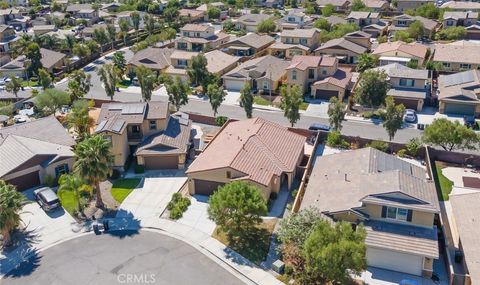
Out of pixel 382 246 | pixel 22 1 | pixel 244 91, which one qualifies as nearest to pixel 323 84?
pixel 244 91

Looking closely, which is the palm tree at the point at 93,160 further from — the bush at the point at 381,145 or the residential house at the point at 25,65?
the residential house at the point at 25,65

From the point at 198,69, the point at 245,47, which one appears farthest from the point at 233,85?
the point at 245,47

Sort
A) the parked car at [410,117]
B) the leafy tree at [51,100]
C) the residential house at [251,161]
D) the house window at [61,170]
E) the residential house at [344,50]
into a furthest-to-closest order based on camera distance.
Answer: the residential house at [344,50] → the leafy tree at [51,100] → the parked car at [410,117] → the house window at [61,170] → the residential house at [251,161]

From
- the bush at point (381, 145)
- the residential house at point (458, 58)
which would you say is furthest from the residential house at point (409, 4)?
the bush at point (381, 145)

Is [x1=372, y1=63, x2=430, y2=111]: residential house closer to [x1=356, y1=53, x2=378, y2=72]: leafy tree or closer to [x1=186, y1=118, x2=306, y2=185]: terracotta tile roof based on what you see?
[x1=356, y1=53, x2=378, y2=72]: leafy tree

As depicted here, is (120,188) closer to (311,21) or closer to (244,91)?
(244,91)

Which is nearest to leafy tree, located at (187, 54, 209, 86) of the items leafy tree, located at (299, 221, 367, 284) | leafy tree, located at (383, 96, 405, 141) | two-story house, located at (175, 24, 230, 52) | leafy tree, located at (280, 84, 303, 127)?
leafy tree, located at (280, 84, 303, 127)

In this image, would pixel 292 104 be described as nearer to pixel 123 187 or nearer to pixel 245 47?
pixel 123 187
